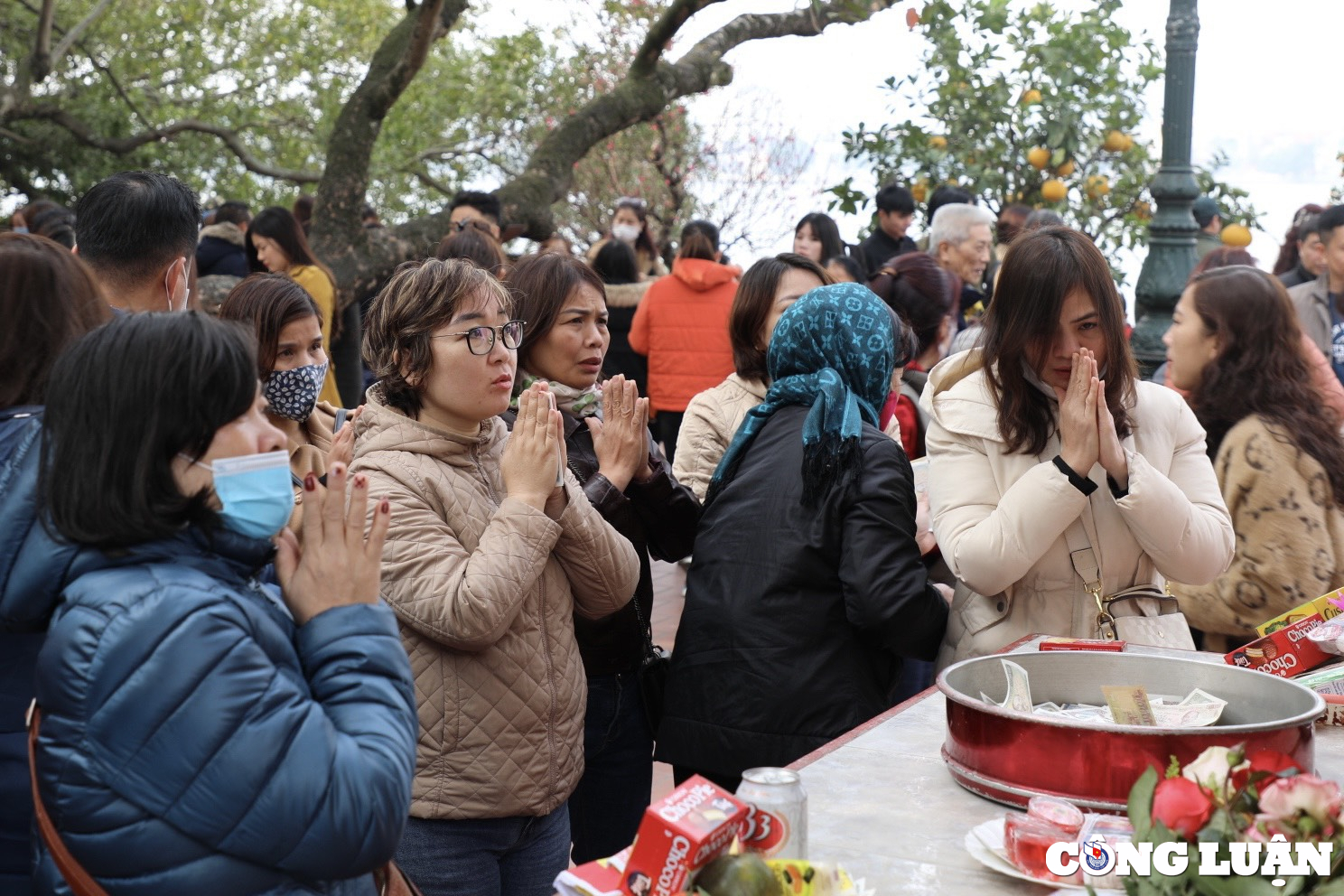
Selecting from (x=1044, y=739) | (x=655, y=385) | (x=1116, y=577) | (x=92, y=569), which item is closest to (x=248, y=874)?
(x=92, y=569)

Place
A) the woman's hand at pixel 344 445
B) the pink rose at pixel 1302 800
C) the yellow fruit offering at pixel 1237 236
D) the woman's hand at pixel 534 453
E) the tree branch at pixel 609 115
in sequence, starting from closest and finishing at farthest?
1. the pink rose at pixel 1302 800
2. the woman's hand at pixel 534 453
3. the woman's hand at pixel 344 445
4. the yellow fruit offering at pixel 1237 236
5. the tree branch at pixel 609 115

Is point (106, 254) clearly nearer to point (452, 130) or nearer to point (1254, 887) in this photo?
point (1254, 887)

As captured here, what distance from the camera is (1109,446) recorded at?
2.77 metres

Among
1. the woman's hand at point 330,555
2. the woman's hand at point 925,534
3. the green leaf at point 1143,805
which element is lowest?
the woman's hand at point 925,534

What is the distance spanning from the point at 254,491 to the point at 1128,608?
1936 millimetres

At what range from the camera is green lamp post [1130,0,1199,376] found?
20.3 ft

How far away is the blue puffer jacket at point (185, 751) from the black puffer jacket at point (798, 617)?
1273 mm

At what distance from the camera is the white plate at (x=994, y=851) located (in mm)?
1814

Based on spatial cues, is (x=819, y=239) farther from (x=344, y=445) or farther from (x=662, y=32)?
(x=344, y=445)

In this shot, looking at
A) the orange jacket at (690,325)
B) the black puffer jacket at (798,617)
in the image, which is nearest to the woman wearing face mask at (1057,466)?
the black puffer jacket at (798,617)

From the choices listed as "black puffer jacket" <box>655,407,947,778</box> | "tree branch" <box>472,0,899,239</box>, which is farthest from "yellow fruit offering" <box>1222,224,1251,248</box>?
"black puffer jacket" <box>655,407,947,778</box>

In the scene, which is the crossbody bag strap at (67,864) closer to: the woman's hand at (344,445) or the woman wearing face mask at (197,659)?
the woman wearing face mask at (197,659)

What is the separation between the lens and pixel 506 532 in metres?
2.47

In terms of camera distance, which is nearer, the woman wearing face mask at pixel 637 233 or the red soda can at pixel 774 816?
the red soda can at pixel 774 816
